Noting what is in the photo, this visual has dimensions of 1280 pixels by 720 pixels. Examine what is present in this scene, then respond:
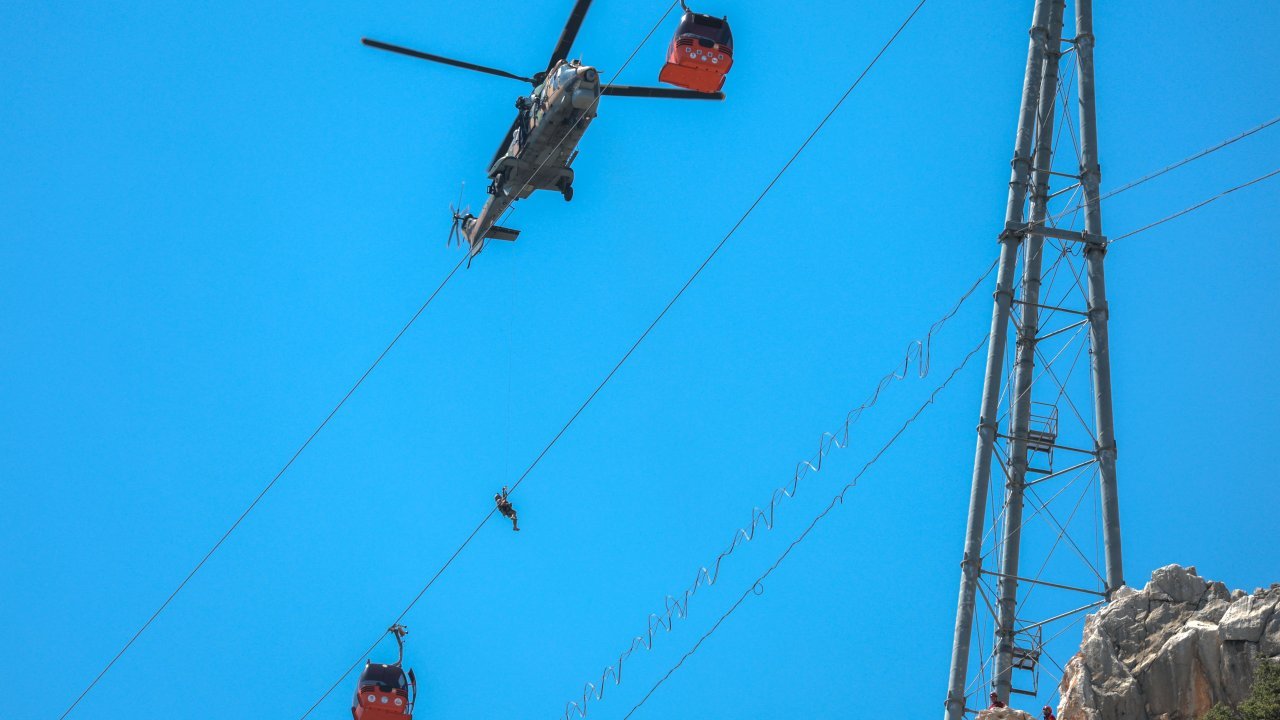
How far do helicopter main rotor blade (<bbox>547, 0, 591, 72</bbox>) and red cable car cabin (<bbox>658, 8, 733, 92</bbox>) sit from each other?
1.97 metres

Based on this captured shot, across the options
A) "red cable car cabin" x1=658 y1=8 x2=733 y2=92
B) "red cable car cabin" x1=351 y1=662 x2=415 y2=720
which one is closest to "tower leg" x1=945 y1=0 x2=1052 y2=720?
"red cable car cabin" x1=658 y1=8 x2=733 y2=92

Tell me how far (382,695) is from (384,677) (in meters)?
0.45

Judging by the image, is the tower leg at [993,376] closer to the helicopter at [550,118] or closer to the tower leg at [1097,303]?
the tower leg at [1097,303]

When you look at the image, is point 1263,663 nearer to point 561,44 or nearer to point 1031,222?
point 1031,222

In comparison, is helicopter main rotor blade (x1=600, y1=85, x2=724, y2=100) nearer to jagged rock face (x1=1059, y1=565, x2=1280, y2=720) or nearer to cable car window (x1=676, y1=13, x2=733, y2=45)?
cable car window (x1=676, y1=13, x2=733, y2=45)

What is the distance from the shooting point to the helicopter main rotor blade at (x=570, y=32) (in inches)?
1587

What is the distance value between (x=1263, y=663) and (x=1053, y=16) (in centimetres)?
1185

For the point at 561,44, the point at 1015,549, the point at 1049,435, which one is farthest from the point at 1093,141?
the point at 561,44

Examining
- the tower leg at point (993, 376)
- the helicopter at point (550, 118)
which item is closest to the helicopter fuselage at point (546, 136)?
the helicopter at point (550, 118)

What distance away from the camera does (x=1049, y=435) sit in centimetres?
3347

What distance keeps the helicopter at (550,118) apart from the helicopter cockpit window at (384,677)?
10556mm

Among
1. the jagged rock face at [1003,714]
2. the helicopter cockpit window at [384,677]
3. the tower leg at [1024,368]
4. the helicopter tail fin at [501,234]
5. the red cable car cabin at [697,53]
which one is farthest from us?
the helicopter tail fin at [501,234]

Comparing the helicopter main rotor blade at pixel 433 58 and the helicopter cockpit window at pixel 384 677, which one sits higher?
the helicopter main rotor blade at pixel 433 58

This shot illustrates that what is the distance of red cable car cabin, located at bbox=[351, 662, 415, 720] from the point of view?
4103cm
